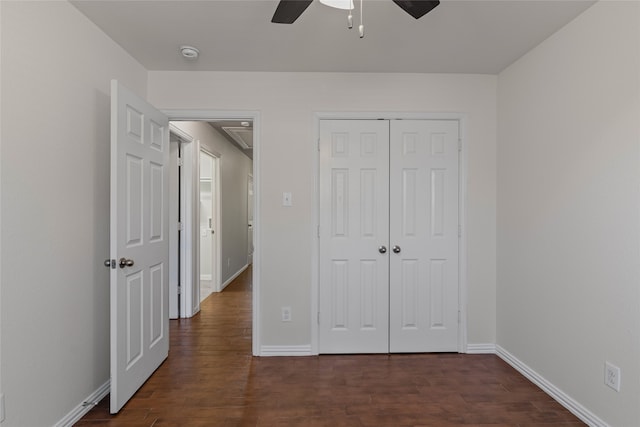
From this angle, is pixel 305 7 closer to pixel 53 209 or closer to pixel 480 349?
pixel 53 209

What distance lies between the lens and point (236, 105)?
277 centimetres

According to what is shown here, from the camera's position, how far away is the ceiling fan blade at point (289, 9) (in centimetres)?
148

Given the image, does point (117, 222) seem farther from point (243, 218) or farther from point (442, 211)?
point (243, 218)

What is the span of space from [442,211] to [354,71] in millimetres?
1415

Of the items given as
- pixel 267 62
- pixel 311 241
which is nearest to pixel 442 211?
pixel 311 241

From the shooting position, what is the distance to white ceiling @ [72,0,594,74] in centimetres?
190

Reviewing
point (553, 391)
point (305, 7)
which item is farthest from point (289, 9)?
point (553, 391)

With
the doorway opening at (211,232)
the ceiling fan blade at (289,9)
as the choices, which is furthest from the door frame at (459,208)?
the doorway opening at (211,232)

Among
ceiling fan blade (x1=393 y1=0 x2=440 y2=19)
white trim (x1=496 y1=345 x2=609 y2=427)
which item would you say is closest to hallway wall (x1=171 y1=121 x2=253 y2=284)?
ceiling fan blade (x1=393 y1=0 x2=440 y2=19)

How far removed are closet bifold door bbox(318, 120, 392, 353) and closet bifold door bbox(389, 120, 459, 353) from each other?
9 cm

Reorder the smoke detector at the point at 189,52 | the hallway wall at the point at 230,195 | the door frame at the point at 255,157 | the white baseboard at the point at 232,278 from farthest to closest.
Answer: the white baseboard at the point at 232,278 < the hallway wall at the point at 230,195 < the door frame at the point at 255,157 < the smoke detector at the point at 189,52

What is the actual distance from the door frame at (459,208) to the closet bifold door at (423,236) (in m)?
0.04

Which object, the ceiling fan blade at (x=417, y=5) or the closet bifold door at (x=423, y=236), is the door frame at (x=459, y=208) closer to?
the closet bifold door at (x=423, y=236)

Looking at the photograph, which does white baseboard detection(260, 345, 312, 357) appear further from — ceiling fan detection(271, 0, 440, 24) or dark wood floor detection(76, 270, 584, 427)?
ceiling fan detection(271, 0, 440, 24)
